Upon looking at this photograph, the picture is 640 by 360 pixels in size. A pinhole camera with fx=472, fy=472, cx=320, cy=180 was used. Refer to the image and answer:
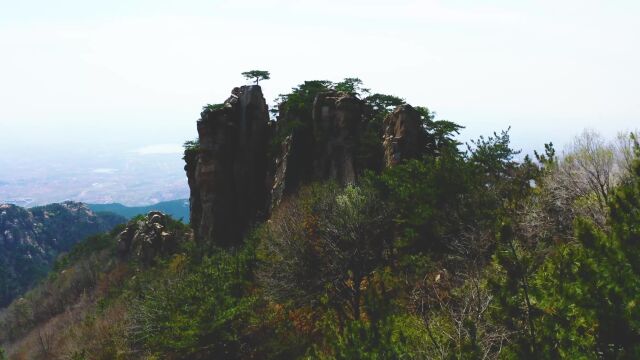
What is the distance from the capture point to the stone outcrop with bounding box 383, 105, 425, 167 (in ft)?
129

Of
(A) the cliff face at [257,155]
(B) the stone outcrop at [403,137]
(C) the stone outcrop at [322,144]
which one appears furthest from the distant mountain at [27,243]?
(B) the stone outcrop at [403,137]

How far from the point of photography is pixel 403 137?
39.4m

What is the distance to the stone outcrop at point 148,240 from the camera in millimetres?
64938

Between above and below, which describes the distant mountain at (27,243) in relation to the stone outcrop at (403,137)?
below

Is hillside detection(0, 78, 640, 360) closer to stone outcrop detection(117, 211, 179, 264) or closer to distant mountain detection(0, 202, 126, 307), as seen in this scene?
stone outcrop detection(117, 211, 179, 264)

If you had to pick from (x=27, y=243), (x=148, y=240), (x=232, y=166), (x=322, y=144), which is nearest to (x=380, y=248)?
(x=322, y=144)

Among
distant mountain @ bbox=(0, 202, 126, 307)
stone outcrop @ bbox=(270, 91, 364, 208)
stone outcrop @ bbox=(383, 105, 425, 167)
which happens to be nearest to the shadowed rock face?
stone outcrop @ bbox=(270, 91, 364, 208)

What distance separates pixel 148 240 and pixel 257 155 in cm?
2147

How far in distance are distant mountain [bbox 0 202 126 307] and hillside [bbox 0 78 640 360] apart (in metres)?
106

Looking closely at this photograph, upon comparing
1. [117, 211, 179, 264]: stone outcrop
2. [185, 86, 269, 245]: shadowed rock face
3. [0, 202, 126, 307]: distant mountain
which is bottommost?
[0, 202, 126, 307]: distant mountain

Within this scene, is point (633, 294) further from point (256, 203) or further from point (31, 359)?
point (31, 359)

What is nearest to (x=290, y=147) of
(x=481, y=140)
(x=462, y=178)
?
(x=481, y=140)

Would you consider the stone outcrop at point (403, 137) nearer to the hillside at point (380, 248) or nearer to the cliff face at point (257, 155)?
the hillside at point (380, 248)

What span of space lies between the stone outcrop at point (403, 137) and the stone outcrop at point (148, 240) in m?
36.6
